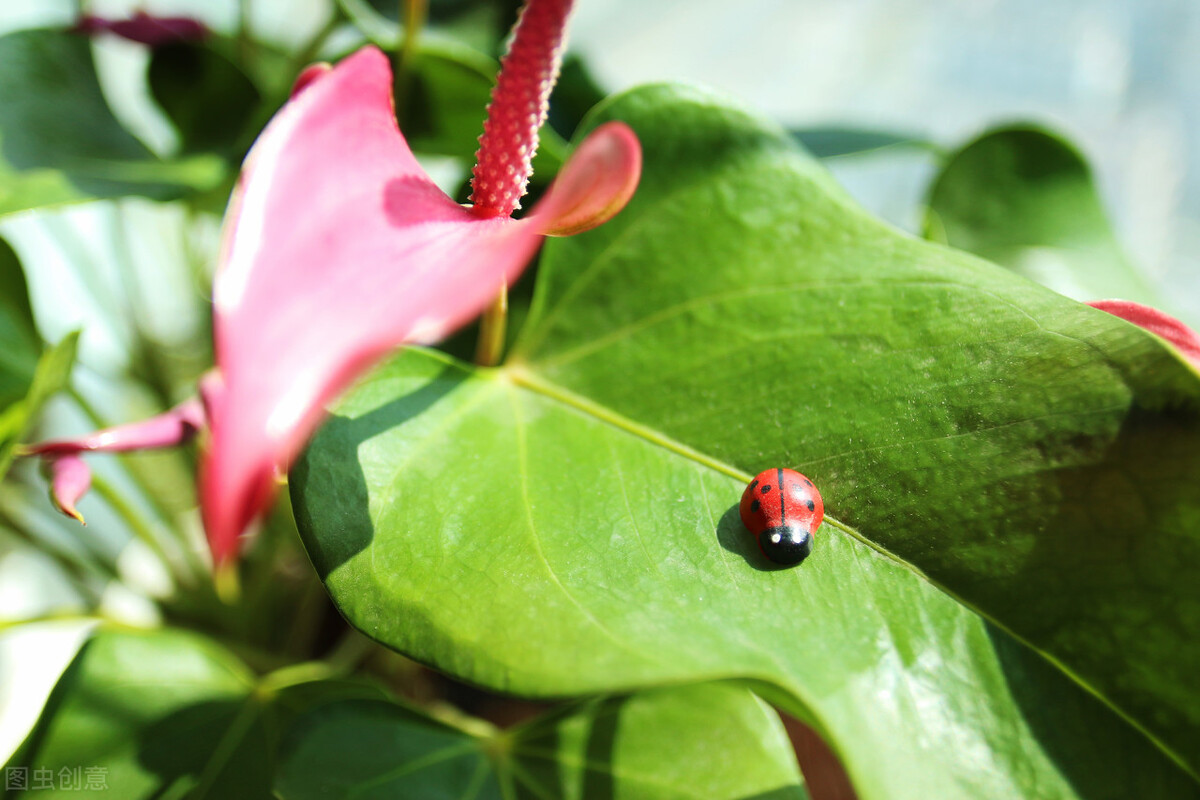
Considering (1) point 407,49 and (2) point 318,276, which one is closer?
(2) point 318,276

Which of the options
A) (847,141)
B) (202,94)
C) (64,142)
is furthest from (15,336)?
(847,141)

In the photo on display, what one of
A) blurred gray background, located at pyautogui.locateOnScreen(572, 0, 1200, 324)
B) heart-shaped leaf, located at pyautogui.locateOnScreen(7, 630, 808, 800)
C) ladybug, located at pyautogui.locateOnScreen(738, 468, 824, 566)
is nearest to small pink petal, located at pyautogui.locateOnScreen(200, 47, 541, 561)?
ladybug, located at pyautogui.locateOnScreen(738, 468, 824, 566)

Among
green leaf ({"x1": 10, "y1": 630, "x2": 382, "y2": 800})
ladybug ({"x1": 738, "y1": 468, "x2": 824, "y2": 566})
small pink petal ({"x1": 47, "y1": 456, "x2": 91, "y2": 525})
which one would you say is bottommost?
green leaf ({"x1": 10, "y1": 630, "x2": 382, "y2": 800})

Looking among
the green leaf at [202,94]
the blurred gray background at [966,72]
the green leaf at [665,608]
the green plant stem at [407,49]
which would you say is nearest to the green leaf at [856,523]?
the green leaf at [665,608]

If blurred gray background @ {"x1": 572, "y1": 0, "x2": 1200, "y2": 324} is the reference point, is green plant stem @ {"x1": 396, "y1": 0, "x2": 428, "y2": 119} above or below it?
below

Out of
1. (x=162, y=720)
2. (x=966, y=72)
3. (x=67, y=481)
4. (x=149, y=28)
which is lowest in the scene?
(x=162, y=720)

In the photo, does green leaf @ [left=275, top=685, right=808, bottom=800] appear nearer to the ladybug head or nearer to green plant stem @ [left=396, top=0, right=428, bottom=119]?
the ladybug head

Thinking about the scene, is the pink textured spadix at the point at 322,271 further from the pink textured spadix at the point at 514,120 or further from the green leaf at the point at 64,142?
the green leaf at the point at 64,142

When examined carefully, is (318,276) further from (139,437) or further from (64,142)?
(64,142)
